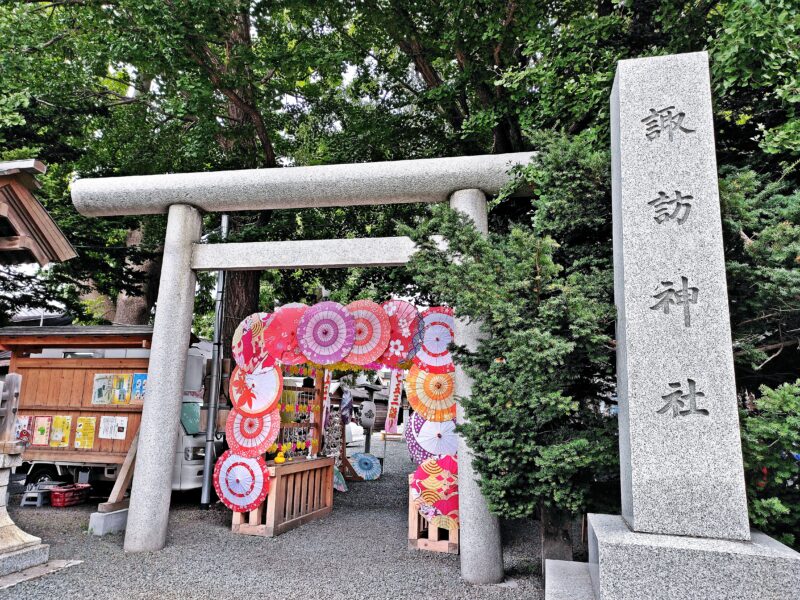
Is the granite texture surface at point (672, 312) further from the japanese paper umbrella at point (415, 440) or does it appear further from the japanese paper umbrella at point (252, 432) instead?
the japanese paper umbrella at point (252, 432)

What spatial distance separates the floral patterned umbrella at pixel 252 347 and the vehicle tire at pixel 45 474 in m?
4.59

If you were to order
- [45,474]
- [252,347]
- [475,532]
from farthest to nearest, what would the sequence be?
1. [45,474]
2. [252,347]
3. [475,532]

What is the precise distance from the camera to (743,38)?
3416 millimetres

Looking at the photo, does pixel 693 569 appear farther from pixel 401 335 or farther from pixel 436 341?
pixel 401 335

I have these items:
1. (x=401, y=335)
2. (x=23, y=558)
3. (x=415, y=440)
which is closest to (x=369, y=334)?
(x=401, y=335)

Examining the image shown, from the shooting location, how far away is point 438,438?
18.8ft

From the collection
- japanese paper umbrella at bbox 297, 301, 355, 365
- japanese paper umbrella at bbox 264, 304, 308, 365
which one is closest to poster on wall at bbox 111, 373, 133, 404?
japanese paper umbrella at bbox 264, 304, 308, 365

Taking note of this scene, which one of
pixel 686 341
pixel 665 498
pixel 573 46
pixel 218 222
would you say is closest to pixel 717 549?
pixel 665 498

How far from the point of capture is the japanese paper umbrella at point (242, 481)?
638 cm

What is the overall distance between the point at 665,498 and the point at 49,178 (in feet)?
41.7

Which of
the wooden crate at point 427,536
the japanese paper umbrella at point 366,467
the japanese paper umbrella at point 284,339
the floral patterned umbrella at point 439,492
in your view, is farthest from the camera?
the japanese paper umbrella at point 366,467

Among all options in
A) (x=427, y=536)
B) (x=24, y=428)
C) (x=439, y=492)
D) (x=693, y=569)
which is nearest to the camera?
(x=693, y=569)

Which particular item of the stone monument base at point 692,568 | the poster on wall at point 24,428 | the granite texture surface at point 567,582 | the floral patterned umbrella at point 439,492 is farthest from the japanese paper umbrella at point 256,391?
the stone monument base at point 692,568

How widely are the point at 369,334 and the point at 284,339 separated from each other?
1.12 meters
